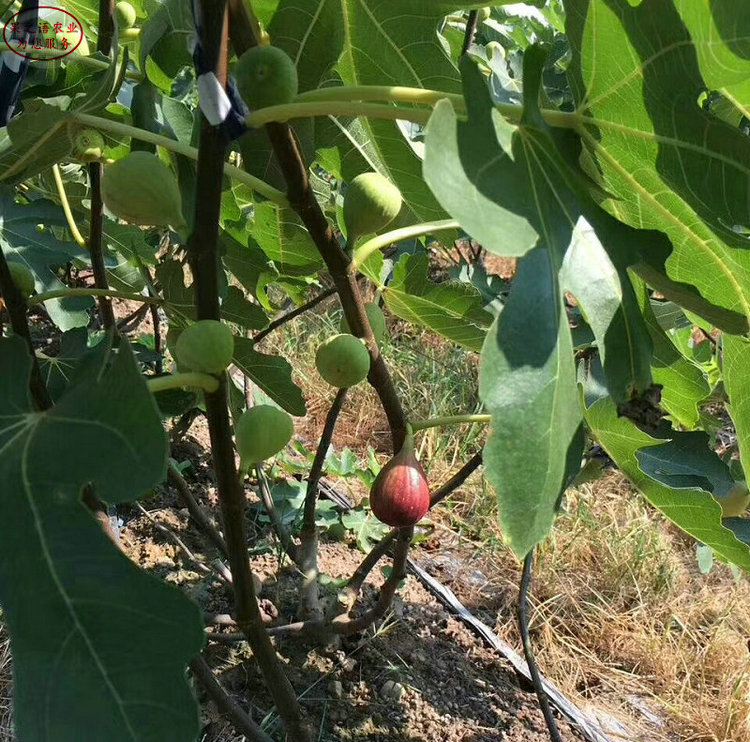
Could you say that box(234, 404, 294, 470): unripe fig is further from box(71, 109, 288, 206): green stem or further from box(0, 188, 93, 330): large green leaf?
box(0, 188, 93, 330): large green leaf

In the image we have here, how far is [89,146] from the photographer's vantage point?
102 centimetres

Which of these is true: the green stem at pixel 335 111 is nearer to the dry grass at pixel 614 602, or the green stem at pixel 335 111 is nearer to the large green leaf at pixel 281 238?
the large green leaf at pixel 281 238

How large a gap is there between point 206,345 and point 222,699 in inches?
25.4

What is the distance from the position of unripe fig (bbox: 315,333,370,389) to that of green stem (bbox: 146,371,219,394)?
17cm

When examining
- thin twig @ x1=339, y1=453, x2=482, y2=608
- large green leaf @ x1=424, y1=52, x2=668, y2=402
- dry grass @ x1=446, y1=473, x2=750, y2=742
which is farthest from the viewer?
dry grass @ x1=446, y1=473, x2=750, y2=742

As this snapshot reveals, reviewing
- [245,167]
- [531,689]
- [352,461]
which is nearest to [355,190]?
[245,167]

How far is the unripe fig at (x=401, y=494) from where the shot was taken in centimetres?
84

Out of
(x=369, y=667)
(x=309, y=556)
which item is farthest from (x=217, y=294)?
(x=369, y=667)

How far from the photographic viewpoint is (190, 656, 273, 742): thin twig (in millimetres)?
1020

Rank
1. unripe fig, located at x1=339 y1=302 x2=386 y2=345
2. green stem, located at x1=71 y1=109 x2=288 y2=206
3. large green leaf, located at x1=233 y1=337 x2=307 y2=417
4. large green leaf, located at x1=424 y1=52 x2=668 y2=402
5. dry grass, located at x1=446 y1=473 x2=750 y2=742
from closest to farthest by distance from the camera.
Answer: large green leaf, located at x1=424 y1=52 x2=668 y2=402
green stem, located at x1=71 y1=109 x2=288 y2=206
unripe fig, located at x1=339 y1=302 x2=386 y2=345
large green leaf, located at x1=233 y1=337 x2=307 y2=417
dry grass, located at x1=446 y1=473 x2=750 y2=742

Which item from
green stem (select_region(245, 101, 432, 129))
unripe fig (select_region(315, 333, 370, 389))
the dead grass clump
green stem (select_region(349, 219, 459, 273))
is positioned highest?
green stem (select_region(245, 101, 432, 129))

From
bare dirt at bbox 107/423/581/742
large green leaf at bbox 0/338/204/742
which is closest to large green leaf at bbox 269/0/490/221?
large green leaf at bbox 0/338/204/742

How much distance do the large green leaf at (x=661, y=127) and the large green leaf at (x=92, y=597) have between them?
1.44 feet

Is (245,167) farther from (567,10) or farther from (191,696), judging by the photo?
(191,696)
